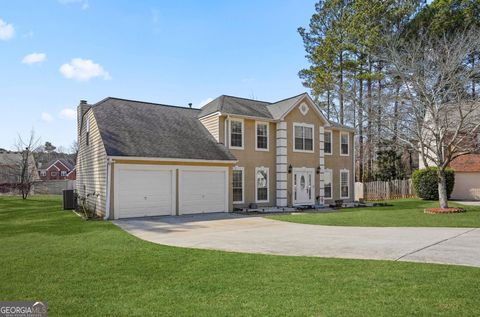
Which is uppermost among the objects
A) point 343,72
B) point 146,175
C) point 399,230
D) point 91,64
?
point 343,72

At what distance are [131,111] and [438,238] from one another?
49.5ft

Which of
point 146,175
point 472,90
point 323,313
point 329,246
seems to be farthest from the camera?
point 472,90

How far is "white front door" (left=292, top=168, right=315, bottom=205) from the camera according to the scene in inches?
872

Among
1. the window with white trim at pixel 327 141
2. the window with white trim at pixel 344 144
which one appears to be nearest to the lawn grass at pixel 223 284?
the window with white trim at pixel 327 141

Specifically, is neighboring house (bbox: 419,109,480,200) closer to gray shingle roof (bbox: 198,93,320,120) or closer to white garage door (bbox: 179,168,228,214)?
gray shingle roof (bbox: 198,93,320,120)

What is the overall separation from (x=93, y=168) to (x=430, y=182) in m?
21.8

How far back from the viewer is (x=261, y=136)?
21.2m

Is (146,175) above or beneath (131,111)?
beneath

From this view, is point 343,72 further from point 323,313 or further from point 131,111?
point 323,313

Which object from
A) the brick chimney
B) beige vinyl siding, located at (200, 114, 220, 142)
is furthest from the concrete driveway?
the brick chimney

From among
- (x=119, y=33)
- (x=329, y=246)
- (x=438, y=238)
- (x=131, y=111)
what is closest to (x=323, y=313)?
(x=329, y=246)

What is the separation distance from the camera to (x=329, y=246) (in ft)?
30.9

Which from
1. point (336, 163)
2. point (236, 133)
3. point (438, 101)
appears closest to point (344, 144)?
point (336, 163)

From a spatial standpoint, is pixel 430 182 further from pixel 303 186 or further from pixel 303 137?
pixel 303 137
